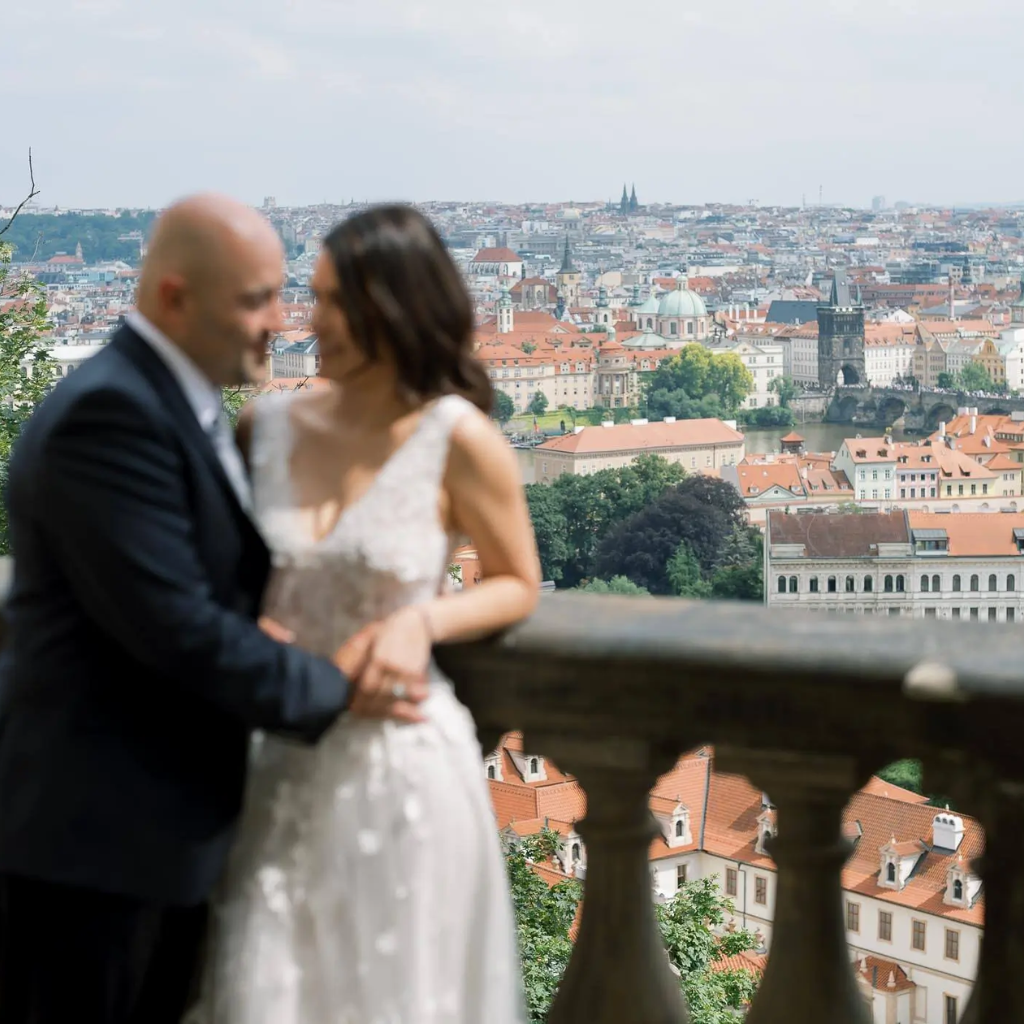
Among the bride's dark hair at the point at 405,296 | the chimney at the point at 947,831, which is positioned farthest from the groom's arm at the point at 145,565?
the chimney at the point at 947,831

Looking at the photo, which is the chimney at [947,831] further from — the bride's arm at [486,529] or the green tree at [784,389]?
the green tree at [784,389]

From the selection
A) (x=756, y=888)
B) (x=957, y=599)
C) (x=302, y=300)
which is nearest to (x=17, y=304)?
(x=756, y=888)

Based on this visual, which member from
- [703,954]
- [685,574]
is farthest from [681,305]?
[703,954]

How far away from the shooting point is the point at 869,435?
185ft

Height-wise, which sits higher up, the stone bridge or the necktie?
the necktie

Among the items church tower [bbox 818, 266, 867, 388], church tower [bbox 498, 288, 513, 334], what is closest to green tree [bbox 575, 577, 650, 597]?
church tower [bbox 818, 266, 867, 388]

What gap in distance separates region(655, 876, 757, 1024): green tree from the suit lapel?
127 inches

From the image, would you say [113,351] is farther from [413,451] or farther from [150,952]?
[150,952]

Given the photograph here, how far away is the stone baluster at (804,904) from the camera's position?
0.94 meters

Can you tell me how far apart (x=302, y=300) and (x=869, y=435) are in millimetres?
28666

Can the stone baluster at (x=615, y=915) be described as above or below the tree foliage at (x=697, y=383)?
above

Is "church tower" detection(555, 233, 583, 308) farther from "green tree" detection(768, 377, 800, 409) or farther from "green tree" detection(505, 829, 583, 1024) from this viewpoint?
"green tree" detection(505, 829, 583, 1024)

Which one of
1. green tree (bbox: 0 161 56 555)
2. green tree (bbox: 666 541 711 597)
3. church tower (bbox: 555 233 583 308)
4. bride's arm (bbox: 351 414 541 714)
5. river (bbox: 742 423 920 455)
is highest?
bride's arm (bbox: 351 414 541 714)

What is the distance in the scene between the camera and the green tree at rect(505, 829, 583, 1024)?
332 cm
